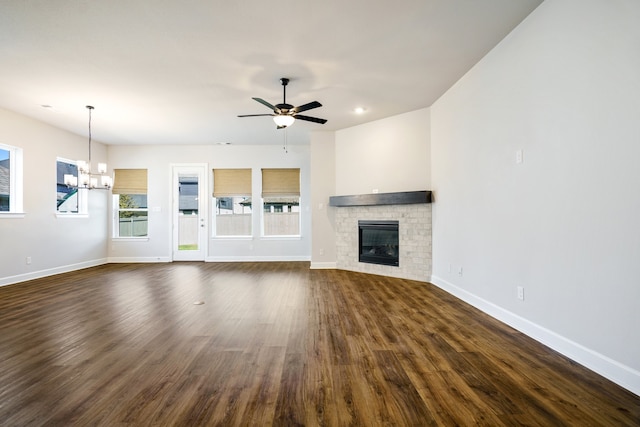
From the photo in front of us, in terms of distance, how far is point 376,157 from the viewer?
602 cm

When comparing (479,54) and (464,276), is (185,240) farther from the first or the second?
(479,54)

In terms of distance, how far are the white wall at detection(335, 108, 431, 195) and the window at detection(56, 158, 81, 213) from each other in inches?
225

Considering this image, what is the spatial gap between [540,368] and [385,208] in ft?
12.7

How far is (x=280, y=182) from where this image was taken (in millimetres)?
7996

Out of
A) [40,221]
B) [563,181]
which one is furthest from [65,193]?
[563,181]

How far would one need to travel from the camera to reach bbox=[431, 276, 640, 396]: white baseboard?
1.99 meters

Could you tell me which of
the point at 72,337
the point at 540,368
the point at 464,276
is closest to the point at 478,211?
the point at 464,276

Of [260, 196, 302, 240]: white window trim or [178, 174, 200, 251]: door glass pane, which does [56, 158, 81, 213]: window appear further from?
[260, 196, 302, 240]: white window trim

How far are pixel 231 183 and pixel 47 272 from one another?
13.3 feet

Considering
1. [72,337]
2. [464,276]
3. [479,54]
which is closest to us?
[72,337]

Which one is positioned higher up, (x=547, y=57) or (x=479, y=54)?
(x=479, y=54)

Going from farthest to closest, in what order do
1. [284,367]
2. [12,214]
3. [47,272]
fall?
[47,272], [12,214], [284,367]

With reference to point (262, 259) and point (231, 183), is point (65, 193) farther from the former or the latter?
point (262, 259)

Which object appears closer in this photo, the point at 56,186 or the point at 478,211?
the point at 478,211
